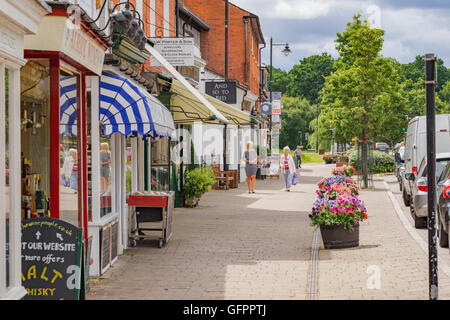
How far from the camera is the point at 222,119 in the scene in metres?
15.9

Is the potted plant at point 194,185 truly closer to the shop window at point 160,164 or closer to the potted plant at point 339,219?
the shop window at point 160,164

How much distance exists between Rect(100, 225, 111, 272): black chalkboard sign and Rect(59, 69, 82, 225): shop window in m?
1.41

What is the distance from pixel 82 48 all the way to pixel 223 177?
20.4 m

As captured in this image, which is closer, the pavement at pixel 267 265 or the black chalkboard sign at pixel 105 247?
the pavement at pixel 267 265

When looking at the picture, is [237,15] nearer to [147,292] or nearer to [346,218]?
[346,218]

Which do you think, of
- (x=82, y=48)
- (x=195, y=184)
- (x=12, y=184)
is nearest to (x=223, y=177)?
(x=195, y=184)

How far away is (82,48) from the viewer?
297 inches

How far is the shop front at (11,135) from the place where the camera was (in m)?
5.08

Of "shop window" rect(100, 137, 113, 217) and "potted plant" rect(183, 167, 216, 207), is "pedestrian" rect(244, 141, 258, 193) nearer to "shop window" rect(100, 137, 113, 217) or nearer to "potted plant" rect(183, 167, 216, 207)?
"potted plant" rect(183, 167, 216, 207)

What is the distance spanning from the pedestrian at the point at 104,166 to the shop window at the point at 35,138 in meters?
2.42

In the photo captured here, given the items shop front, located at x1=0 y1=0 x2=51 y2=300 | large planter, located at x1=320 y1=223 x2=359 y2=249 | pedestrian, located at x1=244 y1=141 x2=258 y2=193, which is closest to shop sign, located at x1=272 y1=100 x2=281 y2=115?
pedestrian, located at x1=244 y1=141 x2=258 y2=193

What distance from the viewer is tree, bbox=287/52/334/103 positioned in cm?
12875

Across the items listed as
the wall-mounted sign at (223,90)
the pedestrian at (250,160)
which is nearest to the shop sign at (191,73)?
the wall-mounted sign at (223,90)

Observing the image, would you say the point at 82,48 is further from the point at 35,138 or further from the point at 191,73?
the point at 191,73
